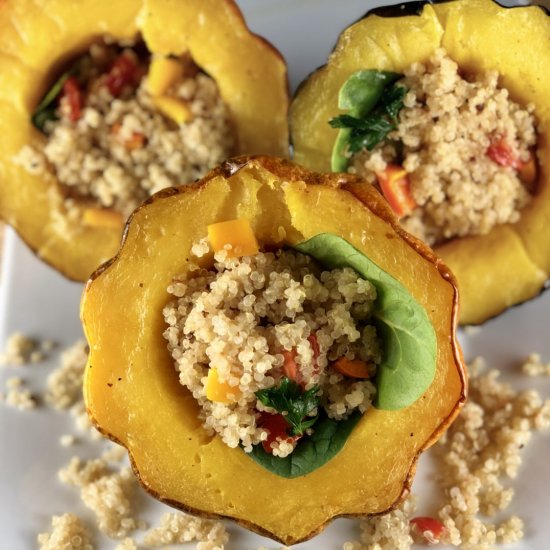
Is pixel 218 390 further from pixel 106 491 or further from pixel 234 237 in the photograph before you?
pixel 106 491

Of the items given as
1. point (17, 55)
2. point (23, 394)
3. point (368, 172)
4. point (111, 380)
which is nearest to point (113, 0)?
point (17, 55)

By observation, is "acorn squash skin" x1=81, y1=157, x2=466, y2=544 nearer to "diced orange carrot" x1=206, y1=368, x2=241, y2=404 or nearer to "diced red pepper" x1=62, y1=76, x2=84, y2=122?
"diced orange carrot" x1=206, y1=368, x2=241, y2=404

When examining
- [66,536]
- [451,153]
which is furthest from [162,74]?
[66,536]

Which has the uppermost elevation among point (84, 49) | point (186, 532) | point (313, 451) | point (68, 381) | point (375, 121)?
point (84, 49)

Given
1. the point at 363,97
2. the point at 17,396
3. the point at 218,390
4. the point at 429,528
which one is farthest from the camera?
the point at 17,396

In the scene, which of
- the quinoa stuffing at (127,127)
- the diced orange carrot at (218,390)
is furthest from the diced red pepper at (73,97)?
the diced orange carrot at (218,390)

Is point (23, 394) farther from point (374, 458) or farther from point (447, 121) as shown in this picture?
point (447, 121)

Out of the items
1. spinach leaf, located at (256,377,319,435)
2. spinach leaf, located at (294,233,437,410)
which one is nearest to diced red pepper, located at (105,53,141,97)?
spinach leaf, located at (294,233,437,410)
